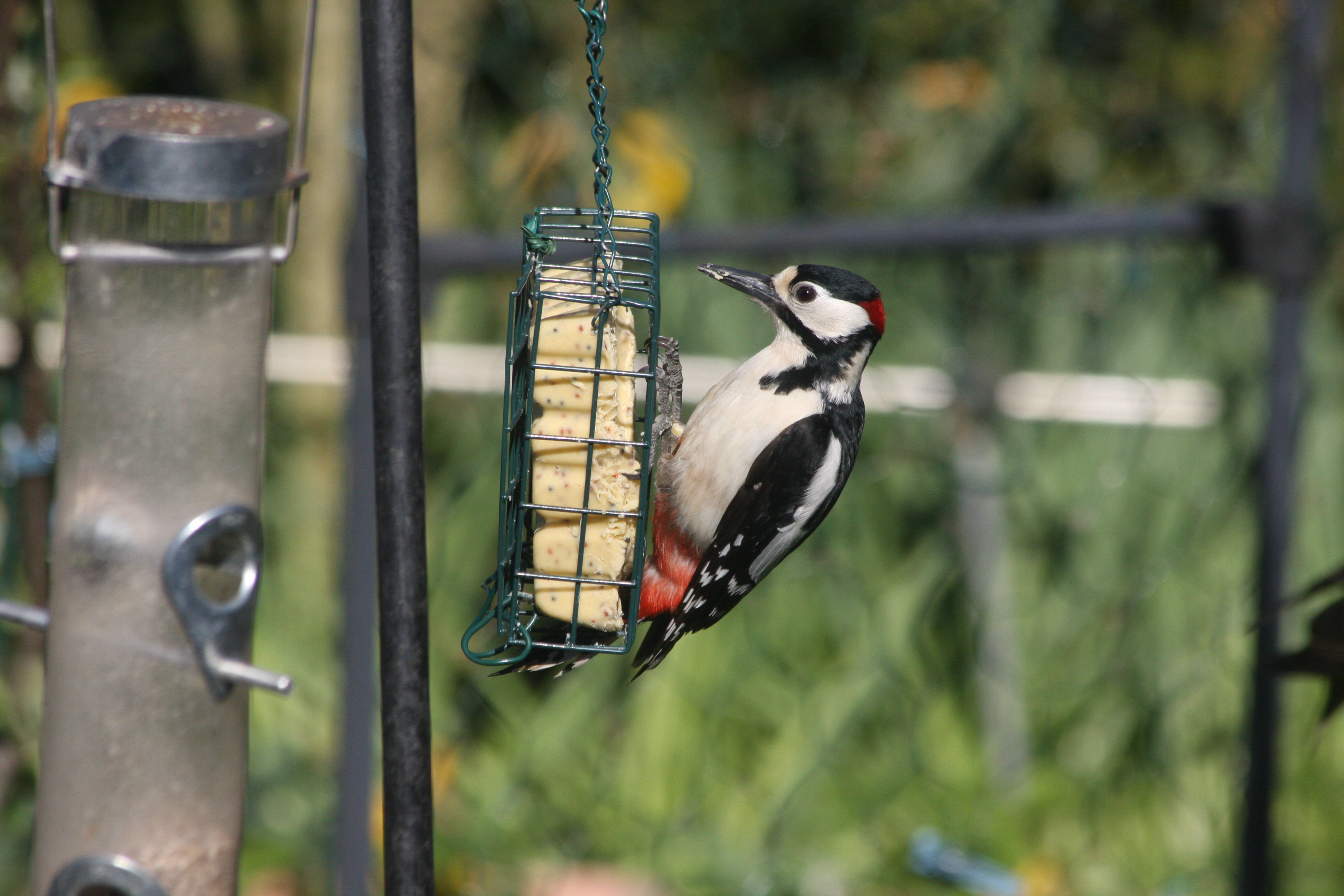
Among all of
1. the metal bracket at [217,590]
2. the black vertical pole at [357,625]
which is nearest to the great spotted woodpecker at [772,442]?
the metal bracket at [217,590]

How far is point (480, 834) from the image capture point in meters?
2.55

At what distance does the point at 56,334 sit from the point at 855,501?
2.15m

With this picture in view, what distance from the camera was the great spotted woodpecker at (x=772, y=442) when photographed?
4.28 feet

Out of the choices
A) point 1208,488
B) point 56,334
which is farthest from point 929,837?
point 56,334

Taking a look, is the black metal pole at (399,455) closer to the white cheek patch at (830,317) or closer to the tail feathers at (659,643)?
the tail feathers at (659,643)

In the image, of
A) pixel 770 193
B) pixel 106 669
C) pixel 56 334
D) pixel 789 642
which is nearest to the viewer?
pixel 106 669

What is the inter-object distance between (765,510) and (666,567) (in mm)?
191

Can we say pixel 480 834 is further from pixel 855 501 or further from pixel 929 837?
pixel 855 501

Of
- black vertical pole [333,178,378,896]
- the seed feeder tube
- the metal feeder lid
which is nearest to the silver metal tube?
the seed feeder tube

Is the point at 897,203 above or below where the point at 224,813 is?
above

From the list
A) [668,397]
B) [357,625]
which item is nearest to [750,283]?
[668,397]

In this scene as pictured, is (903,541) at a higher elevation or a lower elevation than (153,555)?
lower

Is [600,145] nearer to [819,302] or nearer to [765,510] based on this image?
[819,302]

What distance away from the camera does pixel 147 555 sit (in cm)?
130
